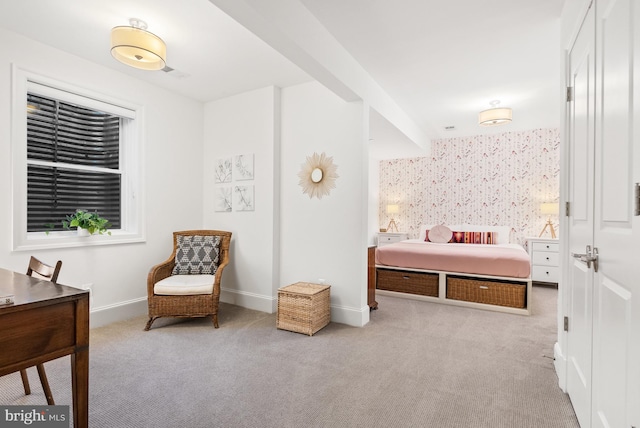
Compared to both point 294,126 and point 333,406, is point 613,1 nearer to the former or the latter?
point 333,406

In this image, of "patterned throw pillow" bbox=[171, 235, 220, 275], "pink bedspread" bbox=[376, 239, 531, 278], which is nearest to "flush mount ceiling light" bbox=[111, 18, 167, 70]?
"patterned throw pillow" bbox=[171, 235, 220, 275]

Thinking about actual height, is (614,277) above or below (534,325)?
above

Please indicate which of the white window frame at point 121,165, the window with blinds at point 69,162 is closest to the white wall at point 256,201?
the white window frame at point 121,165

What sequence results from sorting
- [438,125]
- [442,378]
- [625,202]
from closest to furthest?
[625,202] → [442,378] → [438,125]

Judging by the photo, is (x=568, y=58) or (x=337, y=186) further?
(x=337, y=186)

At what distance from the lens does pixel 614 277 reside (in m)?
1.24

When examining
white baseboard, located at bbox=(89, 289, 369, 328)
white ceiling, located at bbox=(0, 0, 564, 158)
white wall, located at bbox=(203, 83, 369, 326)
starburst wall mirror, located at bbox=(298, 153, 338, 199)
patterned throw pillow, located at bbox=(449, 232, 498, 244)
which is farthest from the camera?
patterned throw pillow, located at bbox=(449, 232, 498, 244)

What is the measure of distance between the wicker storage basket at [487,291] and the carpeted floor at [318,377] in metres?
0.46

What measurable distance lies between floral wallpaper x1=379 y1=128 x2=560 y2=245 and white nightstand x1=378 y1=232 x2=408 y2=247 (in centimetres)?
23

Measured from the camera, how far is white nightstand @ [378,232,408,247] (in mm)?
6531

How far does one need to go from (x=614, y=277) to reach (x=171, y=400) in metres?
2.28

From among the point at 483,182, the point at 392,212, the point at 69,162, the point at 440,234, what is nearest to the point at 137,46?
the point at 69,162

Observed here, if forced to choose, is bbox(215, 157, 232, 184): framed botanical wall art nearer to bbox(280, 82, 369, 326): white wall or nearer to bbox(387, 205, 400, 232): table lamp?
bbox(280, 82, 369, 326): white wall

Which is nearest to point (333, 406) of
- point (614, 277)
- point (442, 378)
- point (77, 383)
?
point (442, 378)
